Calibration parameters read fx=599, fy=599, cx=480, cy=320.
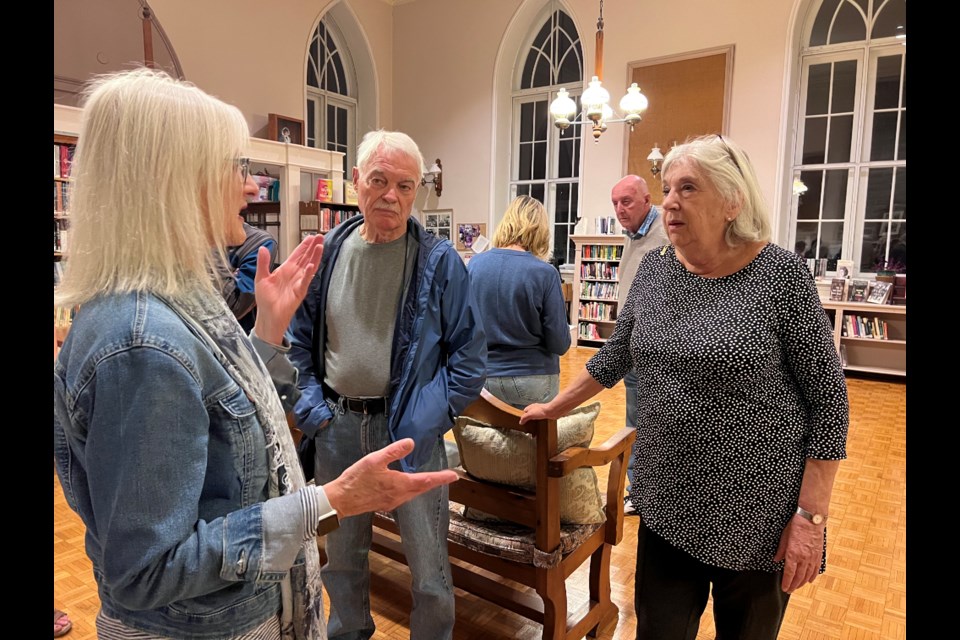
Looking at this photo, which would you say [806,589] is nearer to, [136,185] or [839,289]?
[136,185]

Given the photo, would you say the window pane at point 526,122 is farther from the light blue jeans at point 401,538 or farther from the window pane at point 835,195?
the light blue jeans at point 401,538

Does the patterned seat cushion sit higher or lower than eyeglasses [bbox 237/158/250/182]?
lower

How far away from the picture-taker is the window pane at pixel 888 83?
26.3ft

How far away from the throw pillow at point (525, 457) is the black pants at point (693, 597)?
45 centimetres

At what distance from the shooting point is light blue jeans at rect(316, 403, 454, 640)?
6.07ft

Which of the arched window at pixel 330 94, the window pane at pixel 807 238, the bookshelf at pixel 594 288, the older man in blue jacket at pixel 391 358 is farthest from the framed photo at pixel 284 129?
the older man in blue jacket at pixel 391 358

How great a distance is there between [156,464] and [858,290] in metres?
8.86

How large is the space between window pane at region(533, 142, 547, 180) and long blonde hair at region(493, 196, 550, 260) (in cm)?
841

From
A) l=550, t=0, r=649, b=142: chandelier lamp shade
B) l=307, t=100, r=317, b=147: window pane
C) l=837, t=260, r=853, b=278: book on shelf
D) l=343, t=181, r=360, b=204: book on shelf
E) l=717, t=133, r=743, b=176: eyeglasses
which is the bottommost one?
l=837, t=260, r=853, b=278: book on shelf

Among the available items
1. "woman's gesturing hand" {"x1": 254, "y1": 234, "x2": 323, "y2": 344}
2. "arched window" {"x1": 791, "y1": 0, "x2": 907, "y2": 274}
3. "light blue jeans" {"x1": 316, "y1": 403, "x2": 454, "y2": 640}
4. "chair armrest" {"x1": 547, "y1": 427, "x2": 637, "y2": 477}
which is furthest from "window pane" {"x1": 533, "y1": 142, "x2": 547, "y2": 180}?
"woman's gesturing hand" {"x1": 254, "y1": 234, "x2": 323, "y2": 344}

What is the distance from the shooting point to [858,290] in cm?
782

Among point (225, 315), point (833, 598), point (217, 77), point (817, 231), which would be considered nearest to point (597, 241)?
point (817, 231)

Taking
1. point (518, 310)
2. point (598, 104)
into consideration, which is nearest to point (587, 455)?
point (518, 310)

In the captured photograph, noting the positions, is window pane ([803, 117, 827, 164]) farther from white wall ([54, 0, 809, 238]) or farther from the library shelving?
the library shelving
